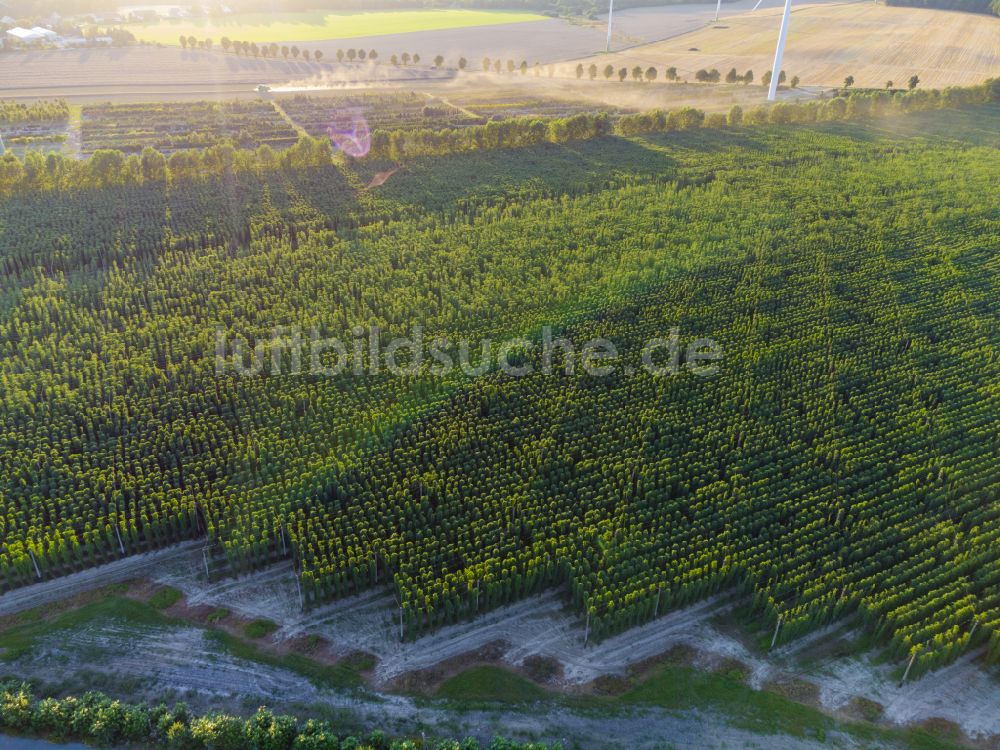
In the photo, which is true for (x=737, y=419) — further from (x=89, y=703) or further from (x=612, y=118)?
(x=612, y=118)

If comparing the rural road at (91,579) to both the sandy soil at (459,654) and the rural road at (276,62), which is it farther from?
the rural road at (276,62)

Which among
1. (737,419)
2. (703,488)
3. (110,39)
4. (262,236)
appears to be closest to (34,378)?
(262,236)

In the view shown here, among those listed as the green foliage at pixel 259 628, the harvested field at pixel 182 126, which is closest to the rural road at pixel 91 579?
the green foliage at pixel 259 628

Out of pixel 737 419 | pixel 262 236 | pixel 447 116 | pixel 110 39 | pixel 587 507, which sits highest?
pixel 110 39

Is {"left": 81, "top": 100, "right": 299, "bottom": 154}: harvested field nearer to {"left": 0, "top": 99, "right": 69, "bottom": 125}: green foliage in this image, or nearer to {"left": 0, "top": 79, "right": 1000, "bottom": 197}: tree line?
{"left": 0, "top": 99, "right": 69, "bottom": 125}: green foliage

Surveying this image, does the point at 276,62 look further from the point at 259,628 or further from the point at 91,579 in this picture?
the point at 259,628

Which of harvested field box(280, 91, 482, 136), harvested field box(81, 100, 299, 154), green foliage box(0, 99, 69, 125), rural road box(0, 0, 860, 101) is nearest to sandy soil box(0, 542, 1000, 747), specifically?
harvested field box(81, 100, 299, 154)
